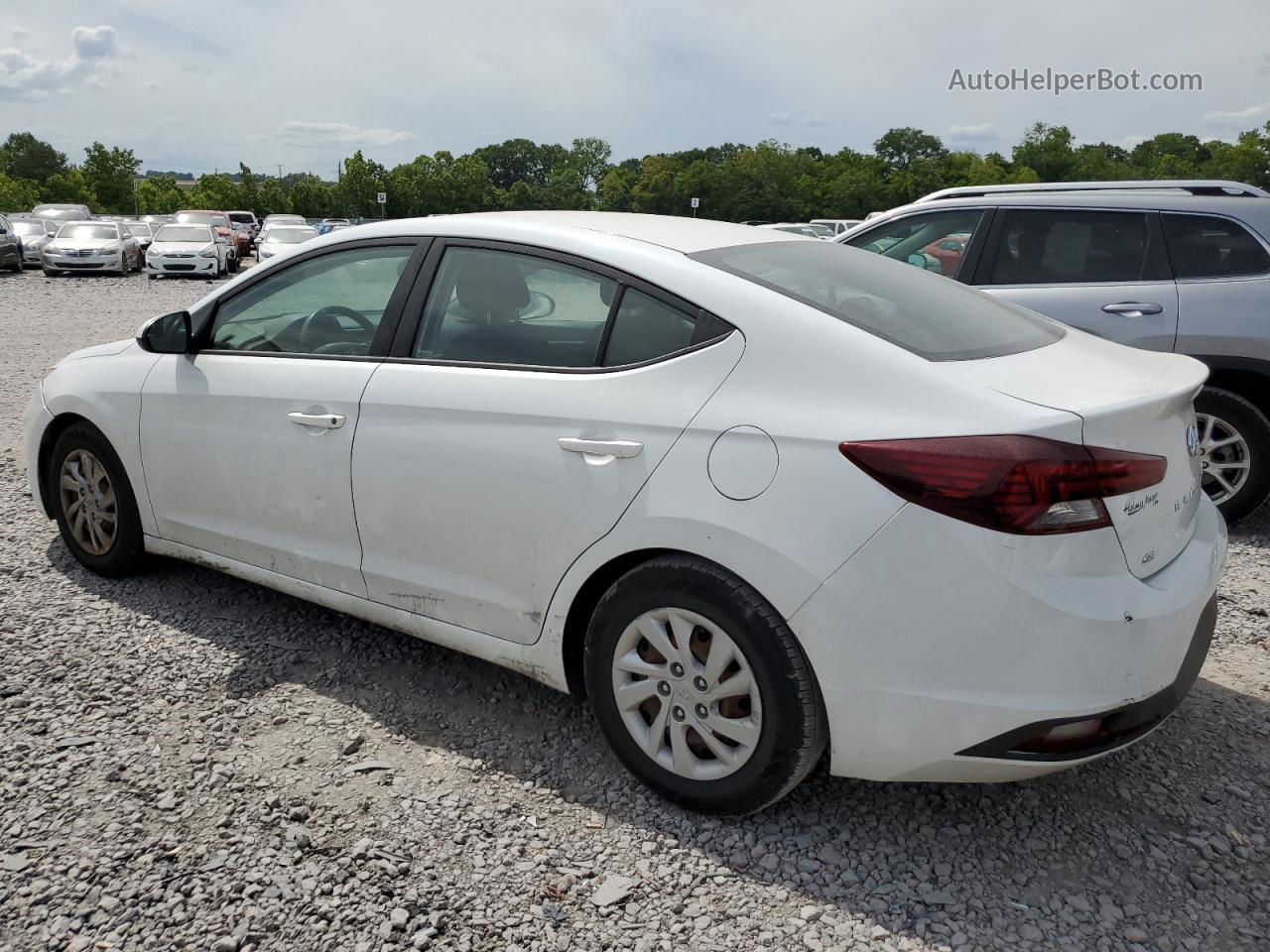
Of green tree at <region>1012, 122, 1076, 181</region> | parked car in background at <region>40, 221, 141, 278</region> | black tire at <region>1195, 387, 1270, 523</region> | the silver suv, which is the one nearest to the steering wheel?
the silver suv

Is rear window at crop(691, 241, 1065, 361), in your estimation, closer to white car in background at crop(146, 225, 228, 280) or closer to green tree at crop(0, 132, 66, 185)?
white car in background at crop(146, 225, 228, 280)

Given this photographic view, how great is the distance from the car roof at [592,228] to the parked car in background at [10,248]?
27.1 meters

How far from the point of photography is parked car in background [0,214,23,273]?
26.1 meters

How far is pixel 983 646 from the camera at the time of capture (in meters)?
2.36

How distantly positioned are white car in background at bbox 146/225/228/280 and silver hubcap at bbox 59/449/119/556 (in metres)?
23.2

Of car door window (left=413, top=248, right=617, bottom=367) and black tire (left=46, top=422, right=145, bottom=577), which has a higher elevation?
car door window (left=413, top=248, right=617, bottom=367)

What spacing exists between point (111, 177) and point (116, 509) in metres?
87.0

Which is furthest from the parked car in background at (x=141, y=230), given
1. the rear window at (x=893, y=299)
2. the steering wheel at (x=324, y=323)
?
the rear window at (x=893, y=299)

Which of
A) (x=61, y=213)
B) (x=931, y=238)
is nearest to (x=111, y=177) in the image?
(x=61, y=213)

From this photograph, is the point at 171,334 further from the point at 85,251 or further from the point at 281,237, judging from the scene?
the point at 281,237

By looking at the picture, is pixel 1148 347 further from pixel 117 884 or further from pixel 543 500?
pixel 117 884

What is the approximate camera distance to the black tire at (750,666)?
257 centimetres

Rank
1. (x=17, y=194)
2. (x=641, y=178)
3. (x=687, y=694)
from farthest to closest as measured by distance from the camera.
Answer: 1. (x=641, y=178)
2. (x=17, y=194)
3. (x=687, y=694)

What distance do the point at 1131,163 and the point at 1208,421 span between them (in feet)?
389
